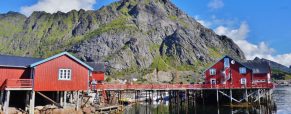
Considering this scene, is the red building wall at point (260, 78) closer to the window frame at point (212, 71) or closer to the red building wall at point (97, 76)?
the window frame at point (212, 71)

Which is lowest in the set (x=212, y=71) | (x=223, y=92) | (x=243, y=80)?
(x=223, y=92)

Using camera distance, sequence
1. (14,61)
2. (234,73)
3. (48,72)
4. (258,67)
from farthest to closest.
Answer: (258,67), (234,73), (14,61), (48,72)

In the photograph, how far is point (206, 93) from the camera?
62438mm

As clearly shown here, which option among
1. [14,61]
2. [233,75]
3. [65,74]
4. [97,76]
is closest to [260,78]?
[233,75]

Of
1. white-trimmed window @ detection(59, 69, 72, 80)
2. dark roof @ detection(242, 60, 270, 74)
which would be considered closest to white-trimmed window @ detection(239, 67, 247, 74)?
dark roof @ detection(242, 60, 270, 74)

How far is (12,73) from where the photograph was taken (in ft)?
115

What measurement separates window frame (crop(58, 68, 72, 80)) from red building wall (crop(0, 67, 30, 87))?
13.3ft

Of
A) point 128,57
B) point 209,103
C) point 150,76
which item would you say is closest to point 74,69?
point 209,103

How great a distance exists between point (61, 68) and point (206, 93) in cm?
3532

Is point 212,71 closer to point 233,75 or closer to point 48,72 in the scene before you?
point 233,75

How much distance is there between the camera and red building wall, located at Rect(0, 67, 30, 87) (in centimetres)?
3438

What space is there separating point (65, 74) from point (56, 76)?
115 cm

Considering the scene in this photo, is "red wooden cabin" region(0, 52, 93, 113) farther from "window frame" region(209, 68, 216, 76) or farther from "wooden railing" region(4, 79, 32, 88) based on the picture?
"window frame" region(209, 68, 216, 76)

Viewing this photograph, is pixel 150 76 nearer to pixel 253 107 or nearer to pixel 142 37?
pixel 142 37
